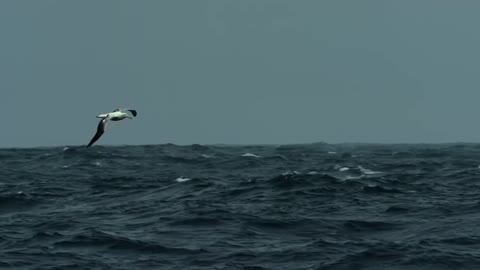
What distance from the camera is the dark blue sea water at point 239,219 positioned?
22641mm

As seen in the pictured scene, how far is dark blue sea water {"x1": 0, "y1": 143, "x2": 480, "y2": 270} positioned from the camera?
22.6 metres

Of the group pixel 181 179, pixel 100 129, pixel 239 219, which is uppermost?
pixel 100 129

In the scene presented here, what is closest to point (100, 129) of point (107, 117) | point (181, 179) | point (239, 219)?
point (107, 117)

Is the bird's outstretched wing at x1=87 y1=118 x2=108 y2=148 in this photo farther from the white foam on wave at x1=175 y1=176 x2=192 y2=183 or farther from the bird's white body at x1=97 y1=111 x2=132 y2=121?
the white foam on wave at x1=175 y1=176 x2=192 y2=183

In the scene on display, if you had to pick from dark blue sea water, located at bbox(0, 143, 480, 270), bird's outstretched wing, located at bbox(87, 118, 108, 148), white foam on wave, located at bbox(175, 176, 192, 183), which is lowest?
dark blue sea water, located at bbox(0, 143, 480, 270)

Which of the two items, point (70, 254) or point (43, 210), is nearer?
point (70, 254)

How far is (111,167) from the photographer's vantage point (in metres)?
50.8

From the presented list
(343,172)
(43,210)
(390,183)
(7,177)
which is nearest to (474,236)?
(390,183)

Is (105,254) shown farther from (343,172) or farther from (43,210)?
(343,172)

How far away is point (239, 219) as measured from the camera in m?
28.1

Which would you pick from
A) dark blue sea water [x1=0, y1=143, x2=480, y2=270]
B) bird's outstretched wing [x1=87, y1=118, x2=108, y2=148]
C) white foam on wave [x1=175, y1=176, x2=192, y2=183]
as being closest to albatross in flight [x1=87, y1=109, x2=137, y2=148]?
bird's outstretched wing [x1=87, y1=118, x2=108, y2=148]

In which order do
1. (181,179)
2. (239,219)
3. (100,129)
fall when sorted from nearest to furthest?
1. (100,129)
2. (239,219)
3. (181,179)

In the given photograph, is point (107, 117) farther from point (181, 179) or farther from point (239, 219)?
point (181, 179)

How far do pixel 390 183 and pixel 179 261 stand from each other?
18.9 m
